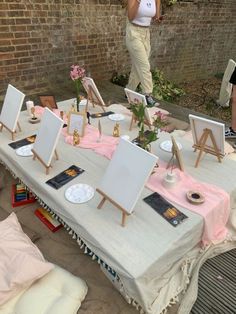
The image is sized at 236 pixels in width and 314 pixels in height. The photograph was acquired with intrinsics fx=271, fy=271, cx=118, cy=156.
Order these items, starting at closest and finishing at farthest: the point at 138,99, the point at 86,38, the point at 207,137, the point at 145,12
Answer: the point at 207,137 → the point at 138,99 → the point at 145,12 → the point at 86,38

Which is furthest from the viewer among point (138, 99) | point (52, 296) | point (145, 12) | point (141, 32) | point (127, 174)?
point (141, 32)

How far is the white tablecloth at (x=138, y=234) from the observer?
1.30 meters

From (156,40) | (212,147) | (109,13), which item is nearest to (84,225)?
(212,147)

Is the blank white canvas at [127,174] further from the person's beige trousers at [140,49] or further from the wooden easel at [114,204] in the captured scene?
the person's beige trousers at [140,49]

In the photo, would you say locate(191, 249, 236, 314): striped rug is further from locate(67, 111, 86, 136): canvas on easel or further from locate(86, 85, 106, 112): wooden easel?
locate(86, 85, 106, 112): wooden easel

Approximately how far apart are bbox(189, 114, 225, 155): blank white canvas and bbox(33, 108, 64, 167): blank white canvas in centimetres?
96

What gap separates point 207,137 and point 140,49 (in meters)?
2.13

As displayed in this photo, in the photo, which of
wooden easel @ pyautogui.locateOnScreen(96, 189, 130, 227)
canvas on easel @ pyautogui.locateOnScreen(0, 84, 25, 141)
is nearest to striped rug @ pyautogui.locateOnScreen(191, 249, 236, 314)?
wooden easel @ pyautogui.locateOnScreen(96, 189, 130, 227)

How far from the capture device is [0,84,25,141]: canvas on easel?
2.24 meters

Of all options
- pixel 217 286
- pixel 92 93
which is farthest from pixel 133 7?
pixel 217 286

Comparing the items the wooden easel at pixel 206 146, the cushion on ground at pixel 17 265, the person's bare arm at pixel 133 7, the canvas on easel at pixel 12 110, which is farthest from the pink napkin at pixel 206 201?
the person's bare arm at pixel 133 7

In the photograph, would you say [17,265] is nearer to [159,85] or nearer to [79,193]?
[79,193]

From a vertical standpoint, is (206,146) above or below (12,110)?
below

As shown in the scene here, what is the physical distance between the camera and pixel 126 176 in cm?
150
